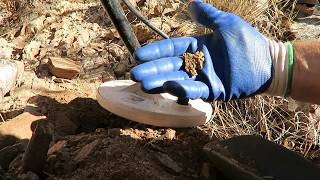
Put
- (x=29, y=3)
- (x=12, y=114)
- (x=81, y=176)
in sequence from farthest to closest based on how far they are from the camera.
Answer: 1. (x=29, y=3)
2. (x=12, y=114)
3. (x=81, y=176)

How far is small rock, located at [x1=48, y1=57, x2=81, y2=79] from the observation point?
2.49m

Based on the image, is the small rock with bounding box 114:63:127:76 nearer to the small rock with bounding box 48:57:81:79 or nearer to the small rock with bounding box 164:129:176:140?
the small rock with bounding box 48:57:81:79

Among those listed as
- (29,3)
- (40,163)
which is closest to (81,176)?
(40,163)

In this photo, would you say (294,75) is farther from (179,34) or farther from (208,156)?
(179,34)

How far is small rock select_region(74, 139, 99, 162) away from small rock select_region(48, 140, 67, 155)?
0.26 ft

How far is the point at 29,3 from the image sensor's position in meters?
2.90

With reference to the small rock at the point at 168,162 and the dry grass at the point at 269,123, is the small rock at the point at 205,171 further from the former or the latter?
the dry grass at the point at 269,123

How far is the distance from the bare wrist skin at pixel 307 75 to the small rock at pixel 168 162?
1.53ft

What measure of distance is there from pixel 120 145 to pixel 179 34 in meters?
1.02

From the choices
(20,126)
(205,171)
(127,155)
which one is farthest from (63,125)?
(205,171)

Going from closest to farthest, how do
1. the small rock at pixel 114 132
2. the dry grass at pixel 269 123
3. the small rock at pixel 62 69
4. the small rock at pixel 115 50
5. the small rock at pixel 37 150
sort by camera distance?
the small rock at pixel 37 150, the small rock at pixel 114 132, the dry grass at pixel 269 123, the small rock at pixel 62 69, the small rock at pixel 115 50

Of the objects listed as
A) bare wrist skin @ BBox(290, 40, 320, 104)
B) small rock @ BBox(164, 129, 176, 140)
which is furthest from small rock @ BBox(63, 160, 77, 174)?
bare wrist skin @ BBox(290, 40, 320, 104)

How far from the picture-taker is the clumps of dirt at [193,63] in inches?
68.1

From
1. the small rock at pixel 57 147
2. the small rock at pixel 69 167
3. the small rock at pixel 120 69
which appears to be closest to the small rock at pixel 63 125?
the small rock at pixel 57 147
